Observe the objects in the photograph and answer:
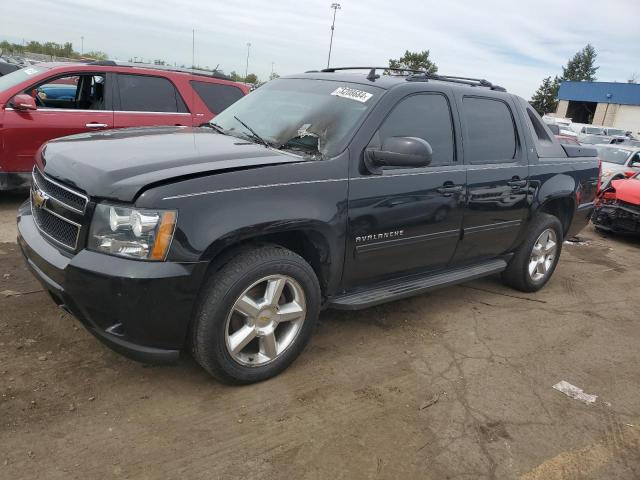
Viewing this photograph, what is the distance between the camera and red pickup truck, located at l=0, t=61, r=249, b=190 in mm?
6242

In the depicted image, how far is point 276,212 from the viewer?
9.59 feet

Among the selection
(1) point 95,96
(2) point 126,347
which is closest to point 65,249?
(2) point 126,347

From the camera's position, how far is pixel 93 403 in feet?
9.29

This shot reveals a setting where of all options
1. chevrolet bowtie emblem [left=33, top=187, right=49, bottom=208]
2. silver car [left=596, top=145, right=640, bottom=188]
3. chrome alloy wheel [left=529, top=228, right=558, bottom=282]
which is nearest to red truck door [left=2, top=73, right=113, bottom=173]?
chevrolet bowtie emblem [left=33, top=187, right=49, bottom=208]

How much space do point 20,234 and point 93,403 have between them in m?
1.17

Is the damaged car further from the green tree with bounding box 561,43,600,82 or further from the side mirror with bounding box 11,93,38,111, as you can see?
the green tree with bounding box 561,43,600,82

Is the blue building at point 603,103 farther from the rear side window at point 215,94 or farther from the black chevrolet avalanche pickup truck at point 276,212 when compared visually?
the black chevrolet avalanche pickup truck at point 276,212

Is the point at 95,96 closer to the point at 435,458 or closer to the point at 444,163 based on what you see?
the point at 444,163

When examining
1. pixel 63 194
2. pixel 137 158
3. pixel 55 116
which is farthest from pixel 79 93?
pixel 137 158

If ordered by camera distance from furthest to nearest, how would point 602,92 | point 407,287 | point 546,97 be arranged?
point 546,97 < point 602,92 < point 407,287

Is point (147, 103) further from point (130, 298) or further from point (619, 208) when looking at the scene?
point (619, 208)

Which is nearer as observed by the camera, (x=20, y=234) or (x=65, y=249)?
(x=65, y=249)

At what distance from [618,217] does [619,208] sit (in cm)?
14

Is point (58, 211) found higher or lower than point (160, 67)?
lower
